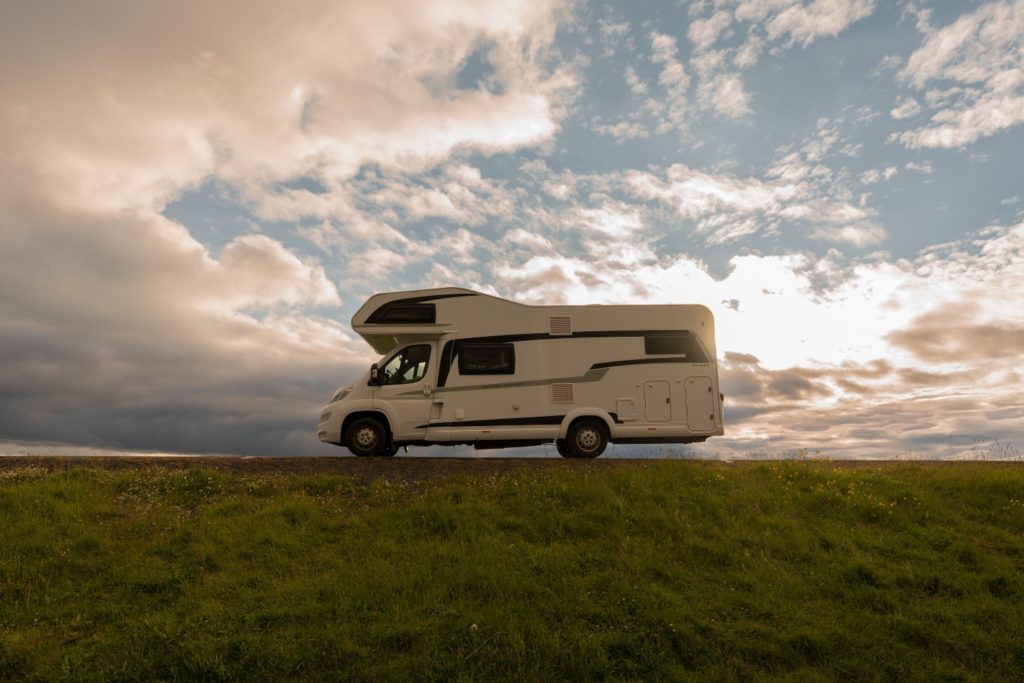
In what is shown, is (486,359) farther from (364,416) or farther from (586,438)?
(364,416)

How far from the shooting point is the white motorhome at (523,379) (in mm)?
16234

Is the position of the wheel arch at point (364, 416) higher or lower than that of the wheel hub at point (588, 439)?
higher

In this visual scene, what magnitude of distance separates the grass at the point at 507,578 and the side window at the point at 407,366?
3519 millimetres

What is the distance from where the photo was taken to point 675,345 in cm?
1683

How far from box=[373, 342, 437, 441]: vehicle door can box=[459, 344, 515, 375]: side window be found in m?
0.74

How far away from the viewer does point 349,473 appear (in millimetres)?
14086

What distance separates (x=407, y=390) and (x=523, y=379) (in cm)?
280

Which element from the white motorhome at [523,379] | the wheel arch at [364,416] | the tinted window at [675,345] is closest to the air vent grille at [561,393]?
the white motorhome at [523,379]

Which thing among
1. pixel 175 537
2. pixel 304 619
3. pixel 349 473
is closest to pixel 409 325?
pixel 349 473

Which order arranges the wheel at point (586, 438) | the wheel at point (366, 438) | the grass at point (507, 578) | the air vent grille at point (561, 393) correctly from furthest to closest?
the air vent grille at point (561, 393)
the wheel at point (586, 438)
the wheel at point (366, 438)
the grass at point (507, 578)

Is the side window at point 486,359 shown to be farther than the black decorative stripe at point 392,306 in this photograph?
No

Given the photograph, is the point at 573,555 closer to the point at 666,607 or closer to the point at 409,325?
the point at 666,607

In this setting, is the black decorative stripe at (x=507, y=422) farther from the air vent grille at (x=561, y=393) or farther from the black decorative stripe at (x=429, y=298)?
the black decorative stripe at (x=429, y=298)

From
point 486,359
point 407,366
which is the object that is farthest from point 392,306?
point 486,359
